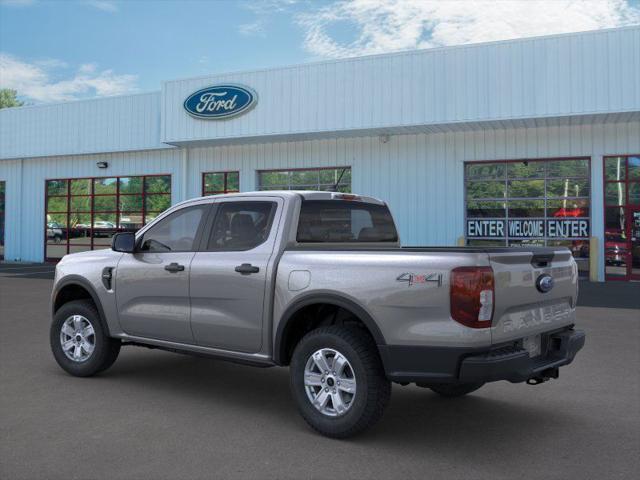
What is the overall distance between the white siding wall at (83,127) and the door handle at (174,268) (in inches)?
728

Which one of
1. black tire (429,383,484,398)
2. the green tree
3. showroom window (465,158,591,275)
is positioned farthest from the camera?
the green tree

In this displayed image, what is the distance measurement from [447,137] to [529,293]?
15178 millimetres

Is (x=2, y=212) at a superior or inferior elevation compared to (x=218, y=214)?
superior

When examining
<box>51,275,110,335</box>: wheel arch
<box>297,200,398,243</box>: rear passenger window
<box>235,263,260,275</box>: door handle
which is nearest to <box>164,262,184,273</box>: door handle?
<box>235,263,260,275</box>: door handle

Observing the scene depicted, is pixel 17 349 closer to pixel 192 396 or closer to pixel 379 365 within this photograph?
pixel 192 396

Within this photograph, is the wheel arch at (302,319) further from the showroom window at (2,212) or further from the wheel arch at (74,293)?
the showroom window at (2,212)

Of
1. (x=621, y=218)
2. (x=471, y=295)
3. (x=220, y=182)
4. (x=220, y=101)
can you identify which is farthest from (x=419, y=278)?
(x=220, y=182)

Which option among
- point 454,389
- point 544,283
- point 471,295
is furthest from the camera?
point 454,389

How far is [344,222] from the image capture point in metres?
5.72

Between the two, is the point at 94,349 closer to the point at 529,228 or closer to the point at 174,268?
the point at 174,268

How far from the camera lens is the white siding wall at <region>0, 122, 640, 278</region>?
17609mm

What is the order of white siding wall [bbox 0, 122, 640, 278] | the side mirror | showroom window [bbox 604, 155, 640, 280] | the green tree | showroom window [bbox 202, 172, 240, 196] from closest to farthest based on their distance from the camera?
1. the side mirror
2. showroom window [bbox 604, 155, 640, 280]
3. white siding wall [bbox 0, 122, 640, 278]
4. showroom window [bbox 202, 172, 240, 196]
5. the green tree

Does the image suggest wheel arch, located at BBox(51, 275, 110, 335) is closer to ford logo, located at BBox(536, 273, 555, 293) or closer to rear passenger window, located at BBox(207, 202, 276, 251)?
rear passenger window, located at BBox(207, 202, 276, 251)

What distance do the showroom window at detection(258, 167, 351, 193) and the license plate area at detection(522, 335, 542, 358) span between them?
15.7m
